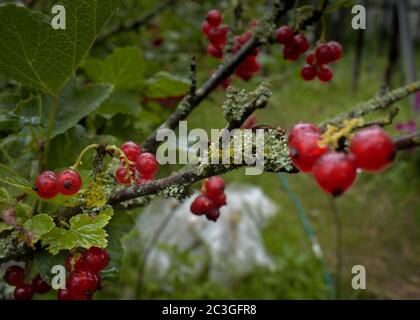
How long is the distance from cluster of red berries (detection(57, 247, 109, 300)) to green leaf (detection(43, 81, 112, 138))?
22 centimetres

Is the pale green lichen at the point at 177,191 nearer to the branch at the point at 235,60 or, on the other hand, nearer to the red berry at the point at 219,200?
the red berry at the point at 219,200

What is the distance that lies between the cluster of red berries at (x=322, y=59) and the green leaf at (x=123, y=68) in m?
0.33

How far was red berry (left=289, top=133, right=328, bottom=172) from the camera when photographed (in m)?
0.44

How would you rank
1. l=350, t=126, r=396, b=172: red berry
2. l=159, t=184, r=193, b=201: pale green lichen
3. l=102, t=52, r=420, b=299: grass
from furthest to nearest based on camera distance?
l=102, t=52, r=420, b=299: grass
l=159, t=184, r=193, b=201: pale green lichen
l=350, t=126, r=396, b=172: red berry

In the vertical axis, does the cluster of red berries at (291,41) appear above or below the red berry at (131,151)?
above

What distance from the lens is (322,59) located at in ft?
2.99

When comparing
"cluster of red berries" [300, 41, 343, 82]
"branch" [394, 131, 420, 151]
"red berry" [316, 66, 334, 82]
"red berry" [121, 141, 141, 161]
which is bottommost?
"branch" [394, 131, 420, 151]

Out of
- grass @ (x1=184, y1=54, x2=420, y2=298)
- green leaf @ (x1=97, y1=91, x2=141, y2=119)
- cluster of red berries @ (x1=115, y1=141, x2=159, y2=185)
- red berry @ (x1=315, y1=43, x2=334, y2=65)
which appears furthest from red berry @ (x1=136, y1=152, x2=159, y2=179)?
grass @ (x1=184, y1=54, x2=420, y2=298)

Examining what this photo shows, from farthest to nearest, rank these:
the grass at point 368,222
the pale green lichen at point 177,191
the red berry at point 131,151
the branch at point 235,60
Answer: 1. the grass at point 368,222
2. the branch at point 235,60
3. the red berry at point 131,151
4. the pale green lichen at point 177,191

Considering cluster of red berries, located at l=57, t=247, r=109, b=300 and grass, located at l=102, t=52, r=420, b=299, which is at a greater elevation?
grass, located at l=102, t=52, r=420, b=299

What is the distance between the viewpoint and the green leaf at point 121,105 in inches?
37.6

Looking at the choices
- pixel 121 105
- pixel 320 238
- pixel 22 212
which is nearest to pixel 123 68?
pixel 121 105

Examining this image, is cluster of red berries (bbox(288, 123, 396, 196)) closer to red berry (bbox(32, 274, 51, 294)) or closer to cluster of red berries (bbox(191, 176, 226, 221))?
cluster of red berries (bbox(191, 176, 226, 221))

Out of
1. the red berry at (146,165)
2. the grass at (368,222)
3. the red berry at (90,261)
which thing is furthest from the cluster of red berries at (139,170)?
the grass at (368,222)
